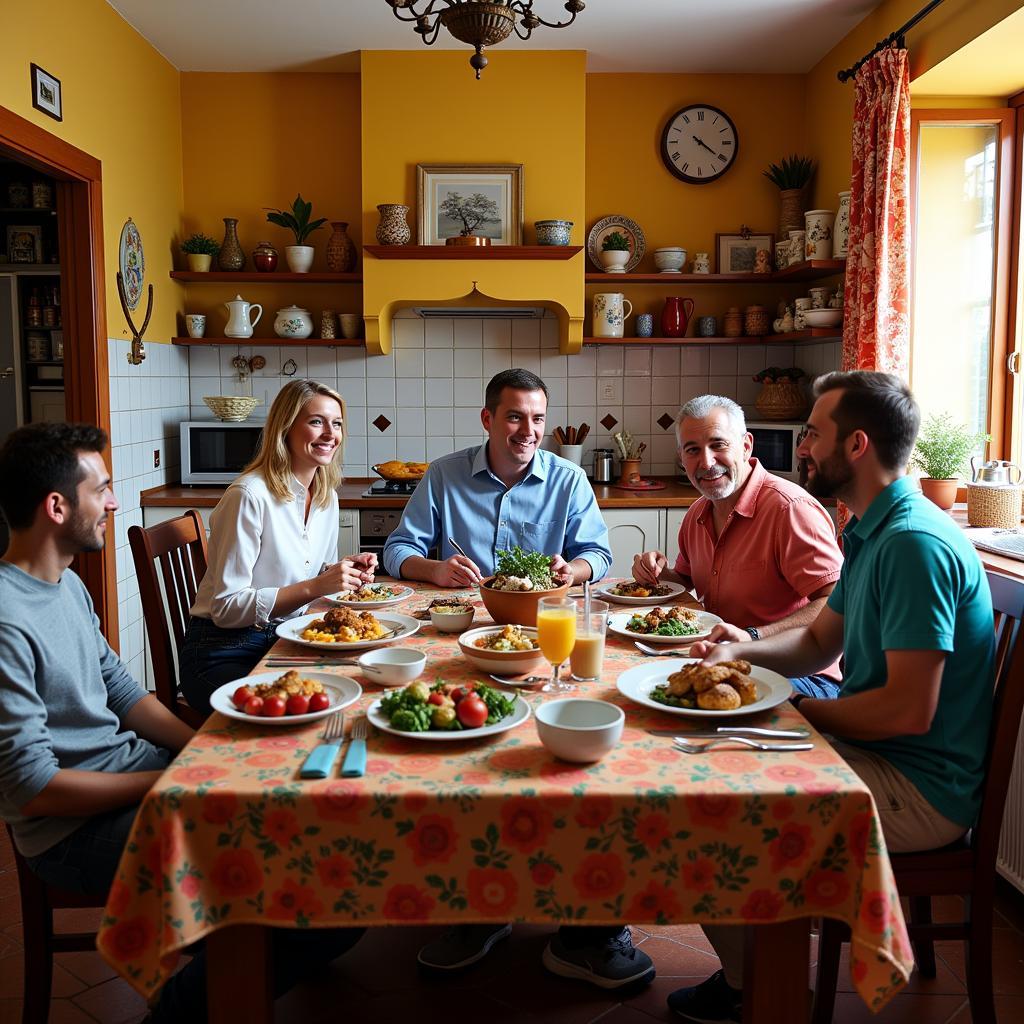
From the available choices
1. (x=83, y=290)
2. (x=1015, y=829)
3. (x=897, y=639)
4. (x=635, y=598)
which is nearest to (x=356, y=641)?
(x=635, y=598)

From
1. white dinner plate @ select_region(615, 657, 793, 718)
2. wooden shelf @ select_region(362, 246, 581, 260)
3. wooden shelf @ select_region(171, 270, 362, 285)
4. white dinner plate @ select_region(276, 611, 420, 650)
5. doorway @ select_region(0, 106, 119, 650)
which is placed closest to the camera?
white dinner plate @ select_region(615, 657, 793, 718)

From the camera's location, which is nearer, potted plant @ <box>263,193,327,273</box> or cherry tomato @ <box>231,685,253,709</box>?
cherry tomato @ <box>231,685,253,709</box>

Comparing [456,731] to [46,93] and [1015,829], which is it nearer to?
[1015,829]

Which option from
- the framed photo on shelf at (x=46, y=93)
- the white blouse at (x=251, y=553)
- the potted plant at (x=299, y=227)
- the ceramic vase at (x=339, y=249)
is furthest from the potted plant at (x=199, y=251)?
the white blouse at (x=251, y=553)

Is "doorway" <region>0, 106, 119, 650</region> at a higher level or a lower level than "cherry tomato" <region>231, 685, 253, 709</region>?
higher

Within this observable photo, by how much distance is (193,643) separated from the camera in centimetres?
235

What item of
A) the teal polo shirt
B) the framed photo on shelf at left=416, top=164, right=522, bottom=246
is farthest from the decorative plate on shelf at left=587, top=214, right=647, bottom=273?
the teal polo shirt

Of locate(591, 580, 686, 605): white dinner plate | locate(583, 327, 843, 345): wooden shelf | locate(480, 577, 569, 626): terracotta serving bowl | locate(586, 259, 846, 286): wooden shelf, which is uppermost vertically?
locate(586, 259, 846, 286): wooden shelf

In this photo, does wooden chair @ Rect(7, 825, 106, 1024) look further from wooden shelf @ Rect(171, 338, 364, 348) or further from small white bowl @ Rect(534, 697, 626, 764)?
wooden shelf @ Rect(171, 338, 364, 348)

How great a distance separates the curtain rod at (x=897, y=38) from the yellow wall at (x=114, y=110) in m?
2.71

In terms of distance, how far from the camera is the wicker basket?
4172mm

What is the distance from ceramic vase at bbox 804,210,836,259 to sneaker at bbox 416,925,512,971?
2.84m

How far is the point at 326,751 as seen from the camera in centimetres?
132

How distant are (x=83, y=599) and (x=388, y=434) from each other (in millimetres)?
2882
